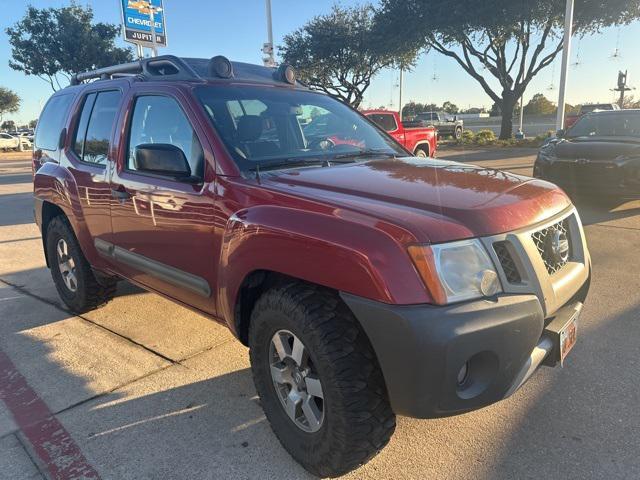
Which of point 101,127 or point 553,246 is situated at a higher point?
point 101,127

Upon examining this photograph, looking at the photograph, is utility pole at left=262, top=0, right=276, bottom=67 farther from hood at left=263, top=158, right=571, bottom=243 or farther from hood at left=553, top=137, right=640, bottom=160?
hood at left=263, top=158, right=571, bottom=243

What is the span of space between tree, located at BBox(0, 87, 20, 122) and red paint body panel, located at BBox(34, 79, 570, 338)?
2470 inches

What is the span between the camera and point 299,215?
7.16 feet

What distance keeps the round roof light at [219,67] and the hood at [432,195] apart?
3.29ft

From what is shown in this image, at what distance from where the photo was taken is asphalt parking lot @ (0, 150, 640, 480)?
2377 millimetres

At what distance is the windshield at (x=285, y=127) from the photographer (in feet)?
9.33

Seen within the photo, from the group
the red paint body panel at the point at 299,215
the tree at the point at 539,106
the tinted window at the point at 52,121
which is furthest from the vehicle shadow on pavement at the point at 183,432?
the tree at the point at 539,106

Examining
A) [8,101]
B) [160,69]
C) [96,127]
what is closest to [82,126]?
[96,127]

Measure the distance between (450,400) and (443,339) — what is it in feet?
0.94

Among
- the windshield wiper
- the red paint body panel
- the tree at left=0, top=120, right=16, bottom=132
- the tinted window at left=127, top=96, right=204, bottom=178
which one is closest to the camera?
the red paint body panel

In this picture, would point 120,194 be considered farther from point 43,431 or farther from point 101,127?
point 43,431

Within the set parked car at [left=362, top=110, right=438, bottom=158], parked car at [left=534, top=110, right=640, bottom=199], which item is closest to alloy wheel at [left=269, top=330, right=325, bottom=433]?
parked car at [left=534, top=110, right=640, bottom=199]

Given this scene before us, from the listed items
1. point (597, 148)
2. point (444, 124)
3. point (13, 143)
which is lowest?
point (597, 148)

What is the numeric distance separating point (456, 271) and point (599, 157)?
6.65 metres
